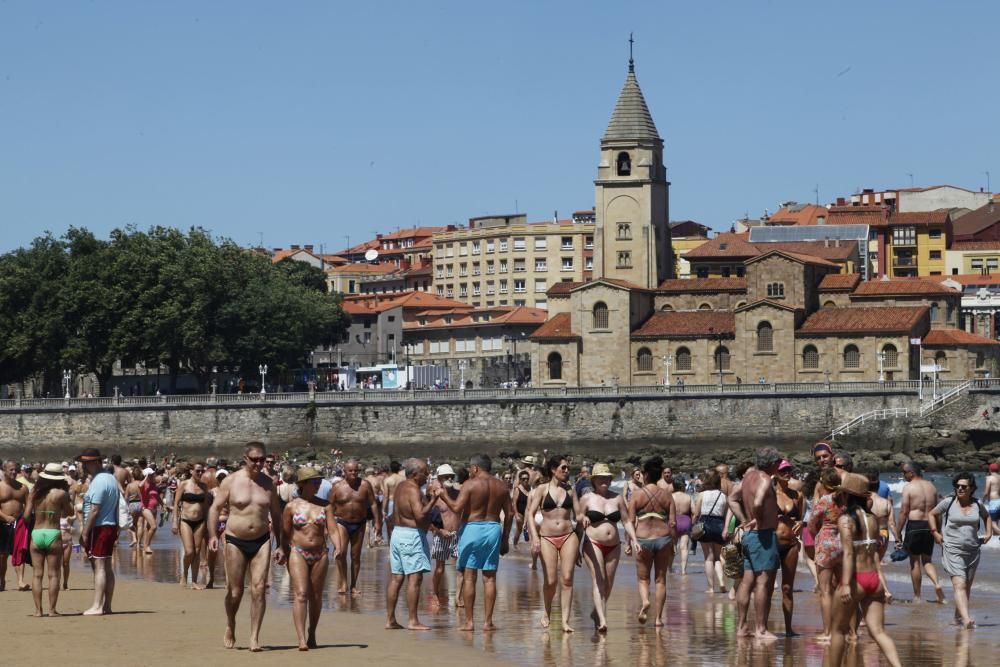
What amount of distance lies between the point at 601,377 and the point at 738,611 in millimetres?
70610

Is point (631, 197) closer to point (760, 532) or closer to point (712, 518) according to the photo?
point (712, 518)

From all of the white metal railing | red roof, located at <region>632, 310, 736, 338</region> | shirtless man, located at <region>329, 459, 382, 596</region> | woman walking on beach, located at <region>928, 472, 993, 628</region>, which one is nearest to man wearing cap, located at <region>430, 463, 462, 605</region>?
shirtless man, located at <region>329, 459, 382, 596</region>

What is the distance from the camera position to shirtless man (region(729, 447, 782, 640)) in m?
17.0

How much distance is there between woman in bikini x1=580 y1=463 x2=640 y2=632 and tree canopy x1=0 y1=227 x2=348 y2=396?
70.9 m

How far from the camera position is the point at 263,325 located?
312 ft

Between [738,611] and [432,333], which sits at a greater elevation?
[432,333]

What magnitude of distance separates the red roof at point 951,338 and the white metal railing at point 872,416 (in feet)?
28.6

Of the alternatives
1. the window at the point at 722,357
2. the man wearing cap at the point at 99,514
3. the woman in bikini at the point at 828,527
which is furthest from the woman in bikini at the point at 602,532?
the window at the point at 722,357

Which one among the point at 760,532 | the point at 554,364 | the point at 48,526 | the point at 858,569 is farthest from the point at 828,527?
the point at 554,364

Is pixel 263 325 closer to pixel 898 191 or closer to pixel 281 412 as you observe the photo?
pixel 281 412

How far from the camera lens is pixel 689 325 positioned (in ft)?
289

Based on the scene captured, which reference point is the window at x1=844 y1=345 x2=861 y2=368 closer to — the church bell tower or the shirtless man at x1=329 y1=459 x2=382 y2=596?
the church bell tower

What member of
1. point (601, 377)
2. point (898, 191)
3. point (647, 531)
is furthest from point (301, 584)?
point (898, 191)

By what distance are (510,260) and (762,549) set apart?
124800 millimetres
